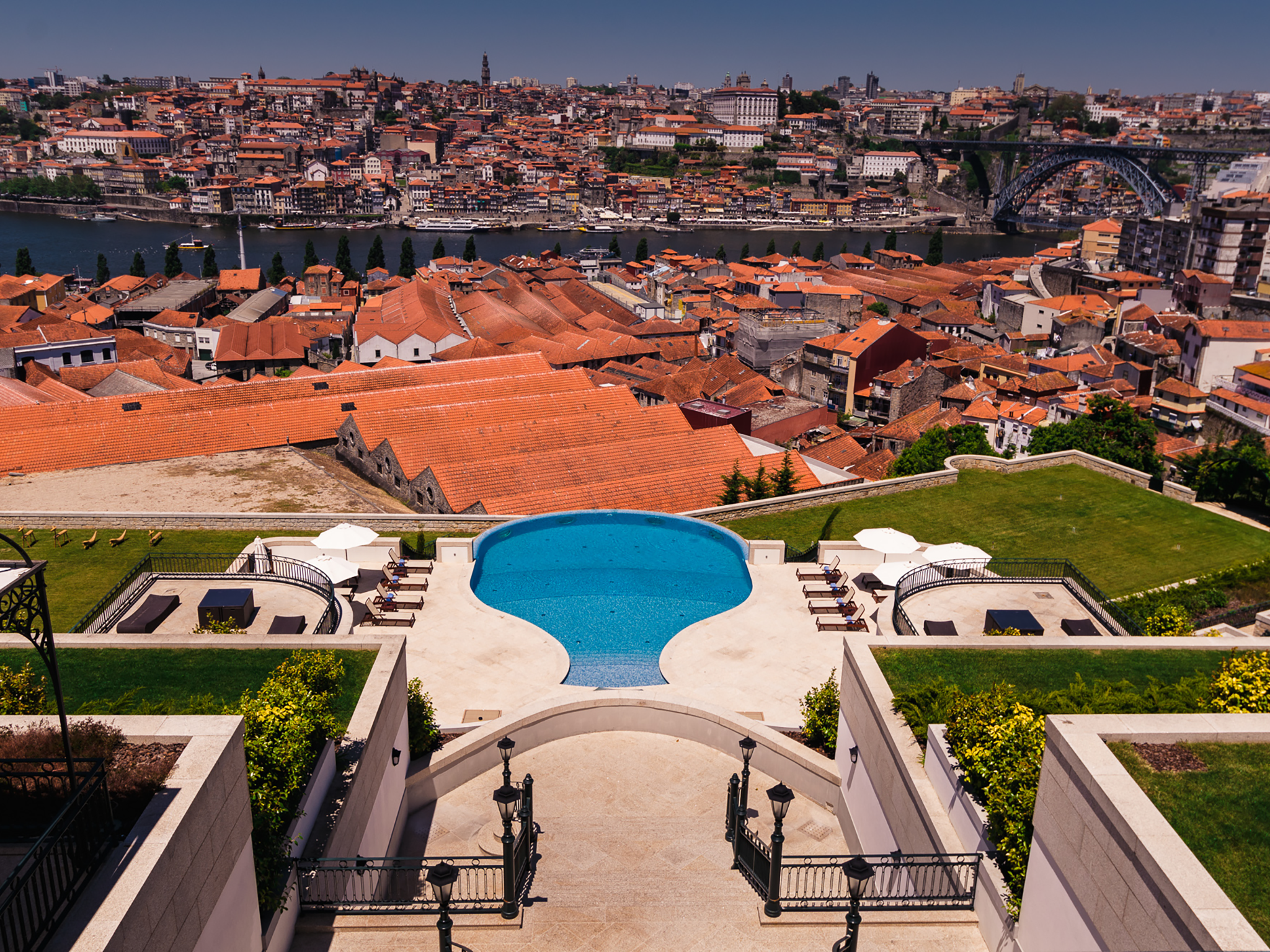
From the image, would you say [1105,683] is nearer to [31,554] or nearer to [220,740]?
[220,740]

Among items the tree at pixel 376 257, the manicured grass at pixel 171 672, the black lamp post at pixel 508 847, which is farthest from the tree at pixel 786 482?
the tree at pixel 376 257

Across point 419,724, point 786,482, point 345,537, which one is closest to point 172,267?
point 786,482

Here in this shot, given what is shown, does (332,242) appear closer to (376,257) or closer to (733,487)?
(376,257)

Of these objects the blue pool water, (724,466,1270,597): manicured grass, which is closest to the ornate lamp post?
the blue pool water

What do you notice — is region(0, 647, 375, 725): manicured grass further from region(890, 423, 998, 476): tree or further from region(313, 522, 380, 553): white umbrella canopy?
region(890, 423, 998, 476): tree

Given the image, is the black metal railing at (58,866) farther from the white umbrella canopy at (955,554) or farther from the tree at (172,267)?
the tree at (172,267)

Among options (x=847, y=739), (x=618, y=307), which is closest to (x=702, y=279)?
(x=618, y=307)
